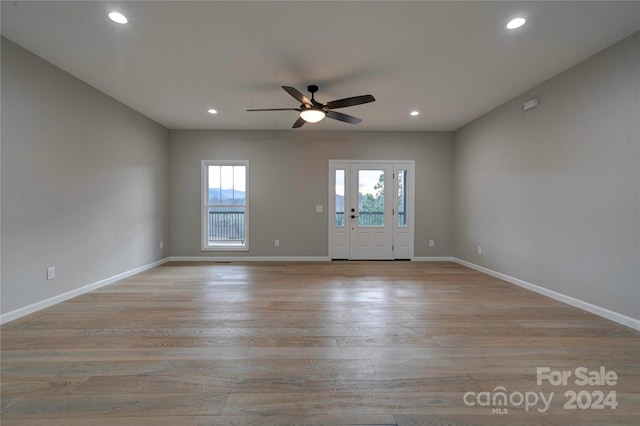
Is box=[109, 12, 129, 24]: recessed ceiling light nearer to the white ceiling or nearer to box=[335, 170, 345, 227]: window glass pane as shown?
the white ceiling

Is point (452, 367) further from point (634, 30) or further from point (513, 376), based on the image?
point (634, 30)

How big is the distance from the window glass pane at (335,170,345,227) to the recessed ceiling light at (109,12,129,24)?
4037mm

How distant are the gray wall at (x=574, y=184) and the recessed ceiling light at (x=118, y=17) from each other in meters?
4.70

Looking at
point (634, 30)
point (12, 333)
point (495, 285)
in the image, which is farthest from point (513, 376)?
point (12, 333)

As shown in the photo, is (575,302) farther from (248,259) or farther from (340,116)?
(248,259)

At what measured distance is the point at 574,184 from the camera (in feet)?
9.78

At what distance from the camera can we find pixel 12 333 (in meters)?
2.27

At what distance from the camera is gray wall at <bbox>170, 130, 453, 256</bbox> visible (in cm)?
548

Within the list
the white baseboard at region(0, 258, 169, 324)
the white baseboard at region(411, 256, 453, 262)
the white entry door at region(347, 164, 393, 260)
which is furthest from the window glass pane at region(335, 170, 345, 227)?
Result: the white baseboard at region(0, 258, 169, 324)

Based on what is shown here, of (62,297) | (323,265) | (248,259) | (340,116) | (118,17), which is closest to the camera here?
(118,17)

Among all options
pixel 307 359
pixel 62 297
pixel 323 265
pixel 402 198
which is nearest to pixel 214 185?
pixel 323 265

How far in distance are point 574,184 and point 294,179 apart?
4.38 metres

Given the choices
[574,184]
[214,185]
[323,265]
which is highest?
[214,185]

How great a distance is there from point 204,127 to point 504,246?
6.02 meters
